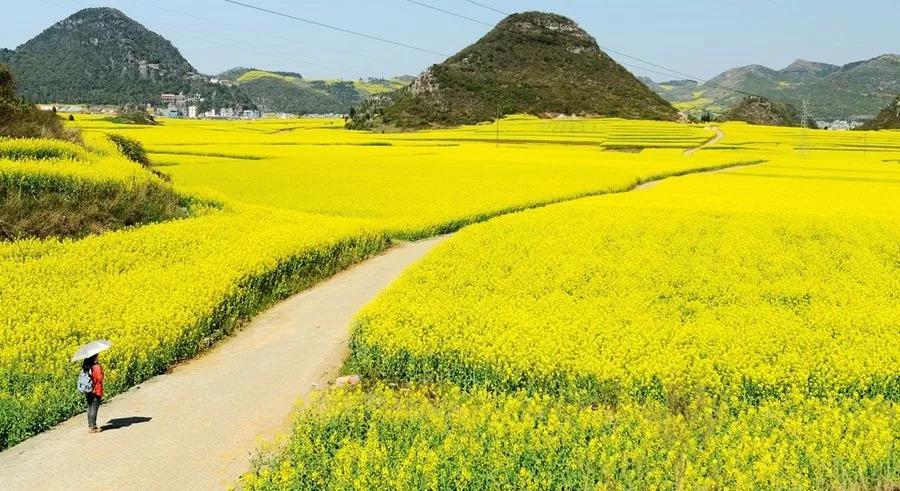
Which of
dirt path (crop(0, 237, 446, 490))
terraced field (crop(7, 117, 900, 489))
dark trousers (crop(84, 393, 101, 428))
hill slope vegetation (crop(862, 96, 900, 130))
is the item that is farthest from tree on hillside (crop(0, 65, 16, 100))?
hill slope vegetation (crop(862, 96, 900, 130))

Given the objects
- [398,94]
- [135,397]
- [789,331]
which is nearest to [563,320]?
[789,331]

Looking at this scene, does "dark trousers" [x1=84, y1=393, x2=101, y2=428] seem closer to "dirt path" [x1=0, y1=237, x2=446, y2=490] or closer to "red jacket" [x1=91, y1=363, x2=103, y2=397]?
"red jacket" [x1=91, y1=363, x2=103, y2=397]

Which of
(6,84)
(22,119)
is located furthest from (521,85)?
(22,119)

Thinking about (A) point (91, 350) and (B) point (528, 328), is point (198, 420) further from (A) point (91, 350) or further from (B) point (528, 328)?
(B) point (528, 328)

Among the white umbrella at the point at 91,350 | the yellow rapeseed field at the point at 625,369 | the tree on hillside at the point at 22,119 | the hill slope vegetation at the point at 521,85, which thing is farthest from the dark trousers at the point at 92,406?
the hill slope vegetation at the point at 521,85

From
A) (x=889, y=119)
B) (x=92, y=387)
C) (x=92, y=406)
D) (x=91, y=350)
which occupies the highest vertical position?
(x=889, y=119)

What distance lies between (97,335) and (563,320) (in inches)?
308

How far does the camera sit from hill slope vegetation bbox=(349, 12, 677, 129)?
11562cm

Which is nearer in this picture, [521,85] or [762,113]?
[521,85]

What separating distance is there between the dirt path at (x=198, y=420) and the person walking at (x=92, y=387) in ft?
0.69

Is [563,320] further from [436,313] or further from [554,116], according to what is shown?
[554,116]

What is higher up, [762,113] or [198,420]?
[762,113]

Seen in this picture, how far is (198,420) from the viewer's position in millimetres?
9086

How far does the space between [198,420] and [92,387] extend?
1.39 m
